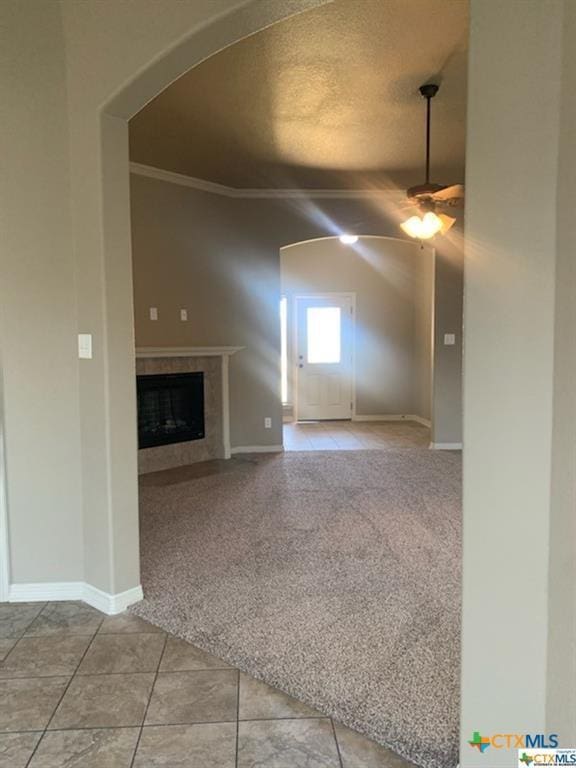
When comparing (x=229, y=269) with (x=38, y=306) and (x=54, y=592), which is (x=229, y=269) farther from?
(x=54, y=592)

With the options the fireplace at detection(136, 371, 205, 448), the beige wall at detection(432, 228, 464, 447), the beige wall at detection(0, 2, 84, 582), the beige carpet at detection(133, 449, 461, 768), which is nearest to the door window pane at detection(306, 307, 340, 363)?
the beige wall at detection(432, 228, 464, 447)

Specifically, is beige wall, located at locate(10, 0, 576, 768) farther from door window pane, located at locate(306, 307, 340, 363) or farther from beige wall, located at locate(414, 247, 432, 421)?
door window pane, located at locate(306, 307, 340, 363)

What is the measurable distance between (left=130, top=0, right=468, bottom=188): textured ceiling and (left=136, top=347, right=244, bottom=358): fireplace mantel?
66.8 inches

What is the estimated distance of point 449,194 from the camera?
11.3 ft

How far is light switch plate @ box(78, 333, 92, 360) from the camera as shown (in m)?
2.34

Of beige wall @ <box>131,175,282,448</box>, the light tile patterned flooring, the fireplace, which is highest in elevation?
beige wall @ <box>131,175,282,448</box>

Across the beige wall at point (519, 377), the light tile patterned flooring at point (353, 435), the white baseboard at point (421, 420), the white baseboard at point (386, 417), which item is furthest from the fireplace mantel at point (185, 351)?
the beige wall at point (519, 377)

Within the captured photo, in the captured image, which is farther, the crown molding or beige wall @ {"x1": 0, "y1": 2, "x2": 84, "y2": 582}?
the crown molding

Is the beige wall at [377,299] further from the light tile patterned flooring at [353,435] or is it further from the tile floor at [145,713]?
the tile floor at [145,713]

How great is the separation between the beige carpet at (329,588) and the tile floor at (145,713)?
0.30 feet

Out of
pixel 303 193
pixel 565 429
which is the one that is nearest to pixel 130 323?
pixel 565 429

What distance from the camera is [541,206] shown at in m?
1.10

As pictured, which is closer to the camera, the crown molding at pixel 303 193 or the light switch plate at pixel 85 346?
the light switch plate at pixel 85 346

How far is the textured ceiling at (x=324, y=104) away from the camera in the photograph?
268 cm
